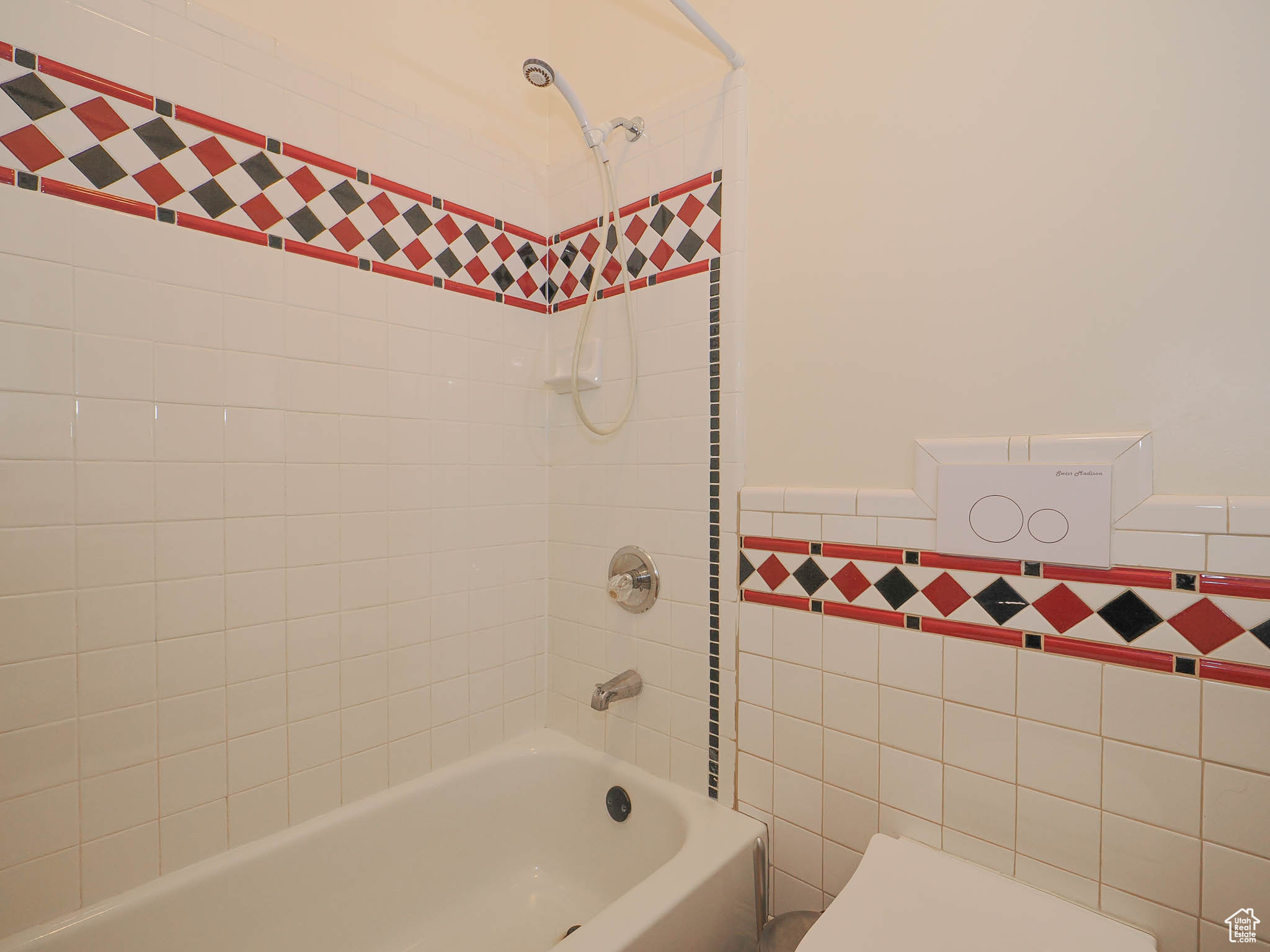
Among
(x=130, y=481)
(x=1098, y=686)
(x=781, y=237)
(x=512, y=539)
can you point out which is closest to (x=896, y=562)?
(x=1098, y=686)

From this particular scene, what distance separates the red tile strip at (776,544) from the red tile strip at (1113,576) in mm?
417

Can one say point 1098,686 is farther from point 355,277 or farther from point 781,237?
point 355,277

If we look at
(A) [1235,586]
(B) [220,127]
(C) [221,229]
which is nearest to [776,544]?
(A) [1235,586]

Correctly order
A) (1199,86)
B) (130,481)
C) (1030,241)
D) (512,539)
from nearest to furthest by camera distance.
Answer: (1199,86)
(1030,241)
(130,481)
(512,539)

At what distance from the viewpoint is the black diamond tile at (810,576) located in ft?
4.00

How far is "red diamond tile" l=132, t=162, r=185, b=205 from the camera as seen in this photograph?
1.10 metres

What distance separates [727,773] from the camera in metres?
1.37

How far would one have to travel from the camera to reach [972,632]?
104 cm

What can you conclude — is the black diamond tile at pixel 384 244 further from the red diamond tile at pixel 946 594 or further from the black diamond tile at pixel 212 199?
the red diamond tile at pixel 946 594

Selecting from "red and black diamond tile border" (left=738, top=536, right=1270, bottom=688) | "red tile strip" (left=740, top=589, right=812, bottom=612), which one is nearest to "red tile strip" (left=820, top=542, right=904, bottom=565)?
"red and black diamond tile border" (left=738, top=536, right=1270, bottom=688)

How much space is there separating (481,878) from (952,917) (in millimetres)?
1130

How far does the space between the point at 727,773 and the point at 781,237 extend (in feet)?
4.01

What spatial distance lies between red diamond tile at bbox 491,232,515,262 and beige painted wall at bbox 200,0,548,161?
266 mm

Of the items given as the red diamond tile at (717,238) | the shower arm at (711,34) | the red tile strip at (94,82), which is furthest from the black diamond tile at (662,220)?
the red tile strip at (94,82)
